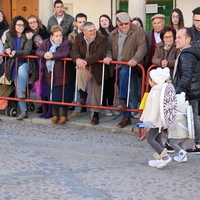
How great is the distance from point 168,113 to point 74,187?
1561 millimetres

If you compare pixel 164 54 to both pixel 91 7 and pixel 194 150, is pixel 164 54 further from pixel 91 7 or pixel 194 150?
pixel 91 7

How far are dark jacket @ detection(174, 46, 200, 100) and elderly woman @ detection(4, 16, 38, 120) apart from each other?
3.17 metres

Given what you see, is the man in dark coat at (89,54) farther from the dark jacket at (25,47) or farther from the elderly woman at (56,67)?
the dark jacket at (25,47)

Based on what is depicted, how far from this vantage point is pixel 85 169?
5.93m

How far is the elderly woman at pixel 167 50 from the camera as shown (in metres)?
7.55

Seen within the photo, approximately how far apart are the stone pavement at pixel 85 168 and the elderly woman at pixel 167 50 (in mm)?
1301

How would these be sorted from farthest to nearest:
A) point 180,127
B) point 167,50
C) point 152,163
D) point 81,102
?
point 81,102 → point 167,50 → point 180,127 → point 152,163

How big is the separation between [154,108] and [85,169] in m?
1.16

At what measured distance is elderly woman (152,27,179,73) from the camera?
297 inches

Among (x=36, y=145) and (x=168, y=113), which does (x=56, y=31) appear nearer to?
(x=36, y=145)

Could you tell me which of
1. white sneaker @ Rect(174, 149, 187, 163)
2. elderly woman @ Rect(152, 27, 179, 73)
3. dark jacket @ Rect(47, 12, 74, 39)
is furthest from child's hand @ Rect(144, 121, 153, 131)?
dark jacket @ Rect(47, 12, 74, 39)

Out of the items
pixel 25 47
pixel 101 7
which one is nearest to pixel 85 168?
pixel 25 47

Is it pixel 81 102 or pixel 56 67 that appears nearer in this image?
pixel 81 102

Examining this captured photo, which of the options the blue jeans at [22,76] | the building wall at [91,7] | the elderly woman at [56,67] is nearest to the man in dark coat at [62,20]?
the elderly woman at [56,67]
